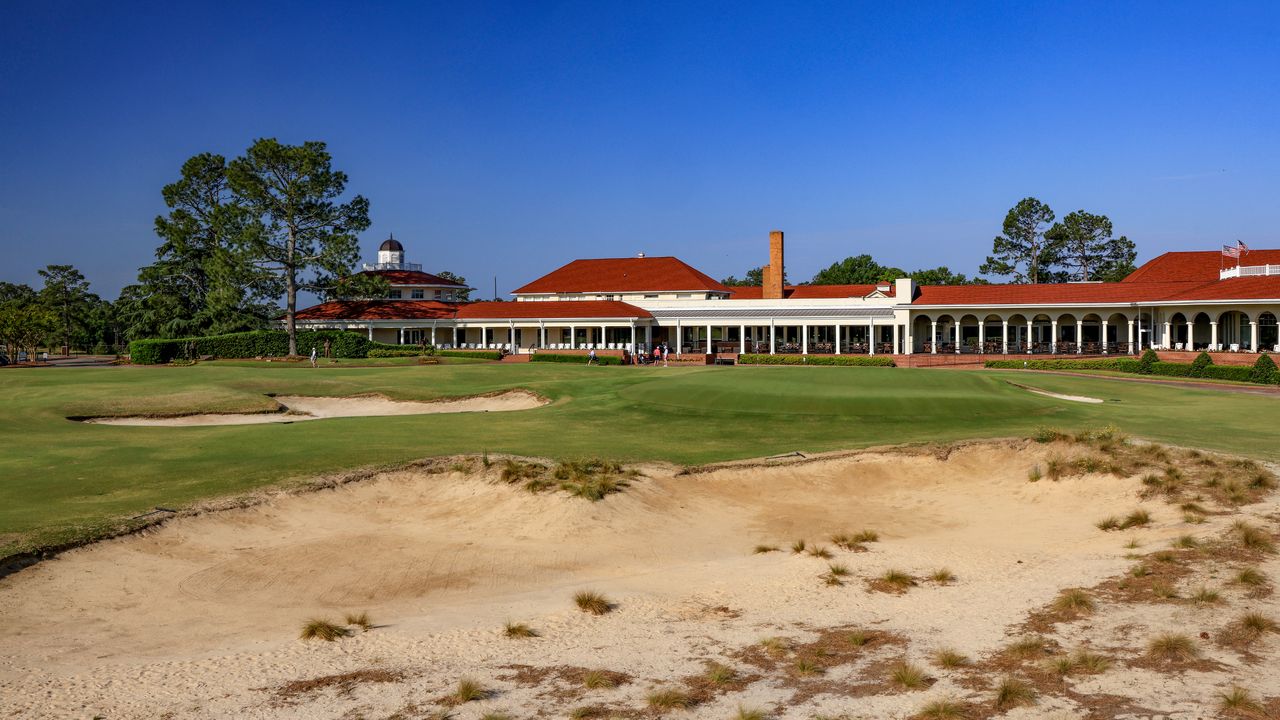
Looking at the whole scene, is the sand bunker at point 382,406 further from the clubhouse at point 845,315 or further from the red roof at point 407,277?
the red roof at point 407,277

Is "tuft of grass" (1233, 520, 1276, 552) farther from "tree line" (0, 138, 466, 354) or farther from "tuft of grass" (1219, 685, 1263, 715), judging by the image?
"tree line" (0, 138, 466, 354)

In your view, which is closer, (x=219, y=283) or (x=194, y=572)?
(x=194, y=572)

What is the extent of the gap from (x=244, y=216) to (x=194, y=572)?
5724 centimetres

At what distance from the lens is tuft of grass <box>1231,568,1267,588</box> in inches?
344

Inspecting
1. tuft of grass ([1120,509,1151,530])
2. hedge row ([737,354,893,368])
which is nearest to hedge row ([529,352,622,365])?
hedge row ([737,354,893,368])

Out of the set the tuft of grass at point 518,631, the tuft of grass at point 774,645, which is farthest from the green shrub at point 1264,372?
the tuft of grass at point 518,631

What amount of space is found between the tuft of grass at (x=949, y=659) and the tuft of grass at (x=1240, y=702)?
5.82 ft

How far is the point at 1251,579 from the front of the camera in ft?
28.8

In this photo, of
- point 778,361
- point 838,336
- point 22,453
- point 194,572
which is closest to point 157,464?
point 22,453

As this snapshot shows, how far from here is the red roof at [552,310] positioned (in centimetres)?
6162

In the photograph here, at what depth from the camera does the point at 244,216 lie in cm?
6138

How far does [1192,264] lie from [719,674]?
6520cm

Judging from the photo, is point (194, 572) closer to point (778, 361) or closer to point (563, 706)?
point (563, 706)

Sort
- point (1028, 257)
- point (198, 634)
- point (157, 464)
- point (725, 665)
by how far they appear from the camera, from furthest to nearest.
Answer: point (1028, 257)
point (157, 464)
point (198, 634)
point (725, 665)
